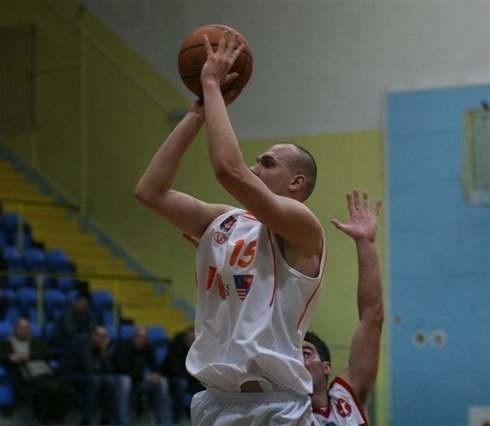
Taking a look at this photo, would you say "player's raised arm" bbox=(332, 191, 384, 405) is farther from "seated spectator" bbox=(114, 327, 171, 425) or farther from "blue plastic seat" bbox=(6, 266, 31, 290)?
"blue plastic seat" bbox=(6, 266, 31, 290)

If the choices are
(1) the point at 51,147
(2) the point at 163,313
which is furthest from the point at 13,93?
(2) the point at 163,313

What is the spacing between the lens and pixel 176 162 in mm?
3977

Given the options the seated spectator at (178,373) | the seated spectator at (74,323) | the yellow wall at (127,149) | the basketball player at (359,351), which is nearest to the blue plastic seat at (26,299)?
the seated spectator at (74,323)

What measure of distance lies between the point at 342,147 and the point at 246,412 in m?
9.28

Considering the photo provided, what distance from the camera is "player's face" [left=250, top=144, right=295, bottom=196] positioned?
13.1 ft

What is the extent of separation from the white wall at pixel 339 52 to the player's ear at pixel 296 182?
8.56m

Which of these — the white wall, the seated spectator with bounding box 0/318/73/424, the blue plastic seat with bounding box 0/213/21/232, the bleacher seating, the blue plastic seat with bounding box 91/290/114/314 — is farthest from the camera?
the blue plastic seat with bounding box 0/213/21/232

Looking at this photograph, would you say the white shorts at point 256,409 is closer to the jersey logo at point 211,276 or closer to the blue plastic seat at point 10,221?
the jersey logo at point 211,276

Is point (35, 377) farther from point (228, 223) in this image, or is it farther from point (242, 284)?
point (242, 284)

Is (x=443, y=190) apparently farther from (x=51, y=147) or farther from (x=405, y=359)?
(x=51, y=147)

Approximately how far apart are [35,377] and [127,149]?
4578mm

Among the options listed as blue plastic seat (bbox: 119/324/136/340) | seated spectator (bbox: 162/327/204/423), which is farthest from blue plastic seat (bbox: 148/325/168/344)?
seated spectator (bbox: 162/327/204/423)

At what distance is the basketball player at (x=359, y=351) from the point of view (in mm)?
4430

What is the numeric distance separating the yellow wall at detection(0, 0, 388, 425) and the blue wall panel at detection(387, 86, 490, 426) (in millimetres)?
295
